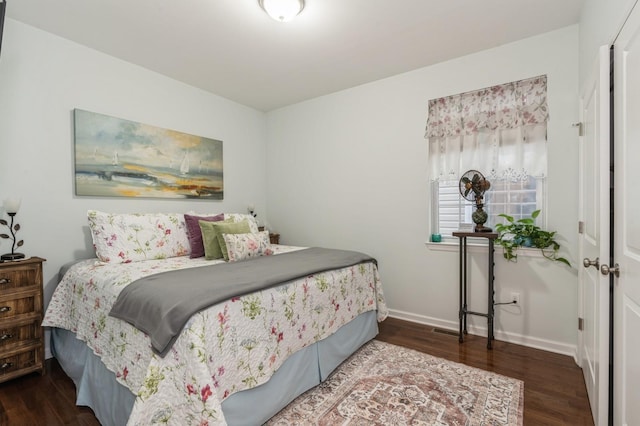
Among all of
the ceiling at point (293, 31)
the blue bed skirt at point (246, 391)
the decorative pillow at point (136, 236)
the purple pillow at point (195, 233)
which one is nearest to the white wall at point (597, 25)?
the ceiling at point (293, 31)

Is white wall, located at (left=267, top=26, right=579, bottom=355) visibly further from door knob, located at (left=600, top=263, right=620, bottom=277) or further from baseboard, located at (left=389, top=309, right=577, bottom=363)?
door knob, located at (left=600, top=263, right=620, bottom=277)

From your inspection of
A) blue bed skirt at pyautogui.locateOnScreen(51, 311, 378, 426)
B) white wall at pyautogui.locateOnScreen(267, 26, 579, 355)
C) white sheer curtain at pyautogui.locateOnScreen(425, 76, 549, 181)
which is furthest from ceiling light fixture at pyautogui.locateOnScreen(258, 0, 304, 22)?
blue bed skirt at pyautogui.locateOnScreen(51, 311, 378, 426)

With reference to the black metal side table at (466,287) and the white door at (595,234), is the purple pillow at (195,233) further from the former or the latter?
the white door at (595,234)

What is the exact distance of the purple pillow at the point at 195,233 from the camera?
A: 2.70m

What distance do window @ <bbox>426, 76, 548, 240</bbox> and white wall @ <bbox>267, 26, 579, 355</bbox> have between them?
0.31 feet

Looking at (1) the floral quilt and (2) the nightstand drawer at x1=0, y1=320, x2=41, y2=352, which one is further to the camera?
(2) the nightstand drawer at x1=0, y1=320, x2=41, y2=352

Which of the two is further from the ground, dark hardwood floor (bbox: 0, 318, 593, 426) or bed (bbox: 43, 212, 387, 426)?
bed (bbox: 43, 212, 387, 426)

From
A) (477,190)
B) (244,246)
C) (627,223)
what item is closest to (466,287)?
(477,190)

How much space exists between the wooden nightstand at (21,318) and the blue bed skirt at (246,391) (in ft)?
0.56

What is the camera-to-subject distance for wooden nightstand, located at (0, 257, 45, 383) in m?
2.00

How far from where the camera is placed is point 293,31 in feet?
7.93

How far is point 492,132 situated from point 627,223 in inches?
68.9

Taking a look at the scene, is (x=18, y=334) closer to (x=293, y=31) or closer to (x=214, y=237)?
(x=214, y=237)

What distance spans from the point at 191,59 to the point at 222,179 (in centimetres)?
137
